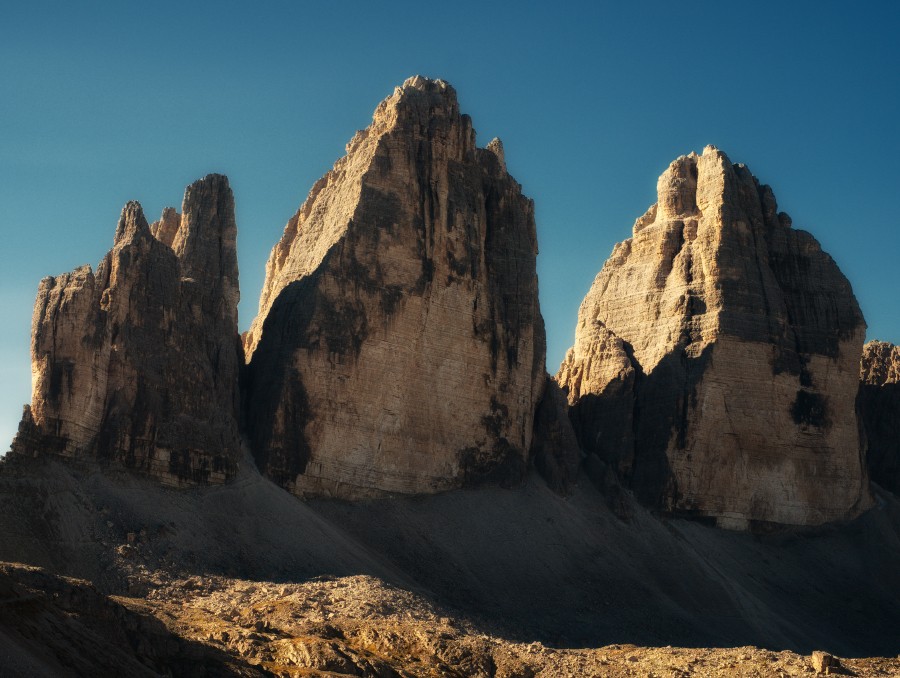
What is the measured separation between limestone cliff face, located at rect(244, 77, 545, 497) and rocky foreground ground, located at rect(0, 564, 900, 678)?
12.1 m

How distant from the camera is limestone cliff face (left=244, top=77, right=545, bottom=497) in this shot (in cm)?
6550

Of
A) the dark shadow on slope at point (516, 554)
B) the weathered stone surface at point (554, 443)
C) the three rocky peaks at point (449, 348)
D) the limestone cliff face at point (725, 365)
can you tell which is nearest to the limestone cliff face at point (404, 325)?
the three rocky peaks at point (449, 348)

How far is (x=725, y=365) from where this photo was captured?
8050 cm

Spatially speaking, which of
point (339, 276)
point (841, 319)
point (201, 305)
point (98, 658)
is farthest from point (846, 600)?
point (98, 658)

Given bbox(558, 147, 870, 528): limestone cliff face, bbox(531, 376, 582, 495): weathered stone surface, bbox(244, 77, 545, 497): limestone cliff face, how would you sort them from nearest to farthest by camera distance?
bbox(244, 77, 545, 497): limestone cliff face, bbox(531, 376, 582, 495): weathered stone surface, bbox(558, 147, 870, 528): limestone cliff face

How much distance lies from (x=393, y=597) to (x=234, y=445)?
11.4 meters

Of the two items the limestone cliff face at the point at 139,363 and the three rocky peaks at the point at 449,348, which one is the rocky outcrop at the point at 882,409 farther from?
the limestone cliff face at the point at 139,363

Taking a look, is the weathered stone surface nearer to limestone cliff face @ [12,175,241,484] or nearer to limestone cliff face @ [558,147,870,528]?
A: limestone cliff face @ [558,147,870,528]

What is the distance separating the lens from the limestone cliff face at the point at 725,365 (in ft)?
262

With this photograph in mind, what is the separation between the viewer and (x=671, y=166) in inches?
3450

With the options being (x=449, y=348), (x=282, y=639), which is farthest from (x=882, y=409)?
(x=282, y=639)

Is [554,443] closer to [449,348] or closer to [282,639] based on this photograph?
[449,348]

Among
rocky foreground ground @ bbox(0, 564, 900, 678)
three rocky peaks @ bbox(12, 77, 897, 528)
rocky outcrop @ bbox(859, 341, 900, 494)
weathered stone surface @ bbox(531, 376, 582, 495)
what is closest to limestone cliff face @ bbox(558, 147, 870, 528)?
three rocky peaks @ bbox(12, 77, 897, 528)

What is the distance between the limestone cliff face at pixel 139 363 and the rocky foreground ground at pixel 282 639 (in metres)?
6.25
